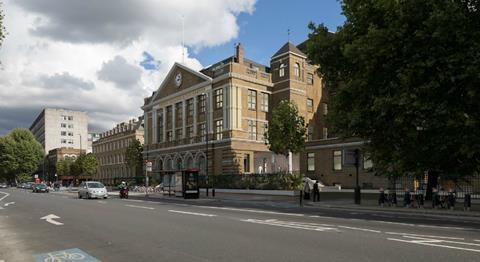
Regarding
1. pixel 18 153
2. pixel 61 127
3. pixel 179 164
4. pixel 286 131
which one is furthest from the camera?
pixel 61 127

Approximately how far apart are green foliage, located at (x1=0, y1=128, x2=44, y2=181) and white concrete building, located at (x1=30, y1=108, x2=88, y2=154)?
31016 millimetres

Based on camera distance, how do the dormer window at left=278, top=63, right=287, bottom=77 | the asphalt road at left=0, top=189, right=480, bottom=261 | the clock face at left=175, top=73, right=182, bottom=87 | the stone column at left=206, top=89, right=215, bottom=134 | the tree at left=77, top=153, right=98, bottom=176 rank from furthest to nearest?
the tree at left=77, top=153, right=98, bottom=176, the clock face at left=175, top=73, right=182, bottom=87, the stone column at left=206, top=89, right=215, bottom=134, the dormer window at left=278, top=63, right=287, bottom=77, the asphalt road at left=0, top=189, right=480, bottom=261

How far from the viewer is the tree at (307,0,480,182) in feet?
66.0

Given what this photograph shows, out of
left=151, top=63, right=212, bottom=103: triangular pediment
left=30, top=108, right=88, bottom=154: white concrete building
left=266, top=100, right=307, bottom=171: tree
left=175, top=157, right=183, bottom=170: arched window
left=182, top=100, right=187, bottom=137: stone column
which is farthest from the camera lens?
left=30, top=108, right=88, bottom=154: white concrete building

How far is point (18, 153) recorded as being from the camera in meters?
119

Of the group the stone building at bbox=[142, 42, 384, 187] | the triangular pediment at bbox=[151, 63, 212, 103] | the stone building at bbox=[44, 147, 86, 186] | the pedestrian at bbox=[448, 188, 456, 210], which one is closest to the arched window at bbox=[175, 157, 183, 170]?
the stone building at bbox=[142, 42, 384, 187]

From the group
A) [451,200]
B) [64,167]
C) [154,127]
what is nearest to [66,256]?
[451,200]

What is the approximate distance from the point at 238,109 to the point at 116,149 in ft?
169

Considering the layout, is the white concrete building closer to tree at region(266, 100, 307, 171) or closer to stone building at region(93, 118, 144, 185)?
stone building at region(93, 118, 144, 185)

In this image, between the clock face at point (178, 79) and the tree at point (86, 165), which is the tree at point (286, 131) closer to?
the clock face at point (178, 79)

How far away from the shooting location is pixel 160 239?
12266 millimetres

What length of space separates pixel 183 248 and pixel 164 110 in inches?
2657

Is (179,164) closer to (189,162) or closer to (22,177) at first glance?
(189,162)

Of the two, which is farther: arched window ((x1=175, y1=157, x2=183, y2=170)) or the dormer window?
arched window ((x1=175, y1=157, x2=183, y2=170))
